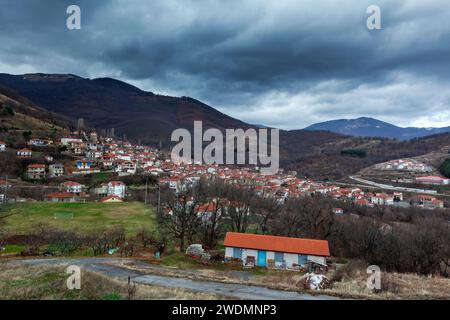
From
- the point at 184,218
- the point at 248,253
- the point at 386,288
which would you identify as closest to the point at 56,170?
the point at 184,218

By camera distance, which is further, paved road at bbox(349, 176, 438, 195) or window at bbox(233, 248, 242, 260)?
paved road at bbox(349, 176, 438, 195)

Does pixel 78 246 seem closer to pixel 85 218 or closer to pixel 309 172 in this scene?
pixel 85 218

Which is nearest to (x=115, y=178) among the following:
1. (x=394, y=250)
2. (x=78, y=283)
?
(x=394, y=250)

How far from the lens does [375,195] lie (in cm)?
7806

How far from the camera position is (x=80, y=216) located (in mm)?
37156

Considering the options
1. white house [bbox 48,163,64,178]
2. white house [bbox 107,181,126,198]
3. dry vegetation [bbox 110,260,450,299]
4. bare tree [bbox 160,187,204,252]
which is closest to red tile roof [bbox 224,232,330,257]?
dry vegetation [bbox 110,260,450,299]

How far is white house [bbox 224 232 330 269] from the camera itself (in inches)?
965

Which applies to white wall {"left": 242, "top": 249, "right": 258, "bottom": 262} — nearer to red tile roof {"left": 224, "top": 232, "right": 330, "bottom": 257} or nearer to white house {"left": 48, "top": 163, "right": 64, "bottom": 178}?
red tile roof {"left": 224, "top": 232, "right": 330, "bottom": 257}

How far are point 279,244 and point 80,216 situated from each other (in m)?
22.4

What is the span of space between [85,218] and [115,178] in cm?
3199

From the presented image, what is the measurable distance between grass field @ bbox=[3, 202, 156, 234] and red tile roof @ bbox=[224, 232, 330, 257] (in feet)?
34.1

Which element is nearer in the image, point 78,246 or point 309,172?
point 78,246
